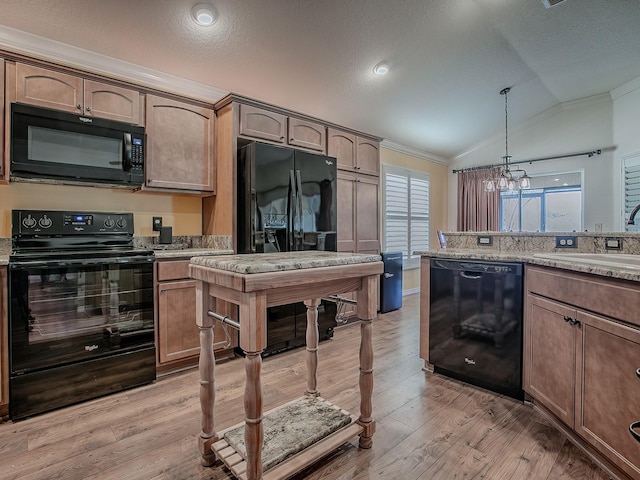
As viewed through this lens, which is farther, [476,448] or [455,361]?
[455,361]

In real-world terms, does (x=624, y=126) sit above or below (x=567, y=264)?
above

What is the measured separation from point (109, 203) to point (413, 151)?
15.5 ft

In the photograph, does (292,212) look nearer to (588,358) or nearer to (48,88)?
(48,88)

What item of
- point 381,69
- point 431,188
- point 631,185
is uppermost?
point 381,69

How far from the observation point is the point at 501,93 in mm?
4621

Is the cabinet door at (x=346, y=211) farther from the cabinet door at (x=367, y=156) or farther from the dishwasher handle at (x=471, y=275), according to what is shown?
the dishwasher handle at (x=471, y=275)

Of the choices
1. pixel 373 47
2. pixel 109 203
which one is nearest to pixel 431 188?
pixel 373 47

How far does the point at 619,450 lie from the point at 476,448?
0.58 m

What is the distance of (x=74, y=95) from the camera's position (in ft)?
7.71

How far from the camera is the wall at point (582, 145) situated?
4.95 m

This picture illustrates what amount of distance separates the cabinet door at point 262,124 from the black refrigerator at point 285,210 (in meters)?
0.18

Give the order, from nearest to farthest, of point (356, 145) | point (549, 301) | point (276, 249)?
point (549, 301) < point (276, 249) < point (356, 145)

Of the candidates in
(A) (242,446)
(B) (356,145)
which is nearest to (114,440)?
(A) (242,446)

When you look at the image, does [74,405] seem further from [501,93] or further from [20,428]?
[501,93]
